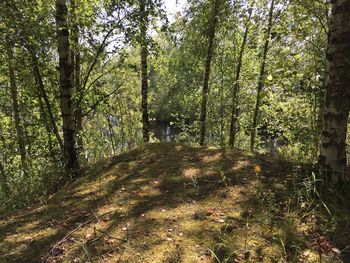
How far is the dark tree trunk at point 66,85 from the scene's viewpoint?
5355 mm

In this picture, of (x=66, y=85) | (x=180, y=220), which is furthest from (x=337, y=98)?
(x=66, y=85)

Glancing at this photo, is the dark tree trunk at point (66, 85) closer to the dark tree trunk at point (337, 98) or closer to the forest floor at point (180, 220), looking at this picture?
the forest floor at point (180, 220)

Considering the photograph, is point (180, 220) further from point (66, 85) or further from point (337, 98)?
point (66, 85)

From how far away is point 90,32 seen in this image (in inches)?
283

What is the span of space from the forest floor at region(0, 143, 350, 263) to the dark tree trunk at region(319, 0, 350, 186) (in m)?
0.49

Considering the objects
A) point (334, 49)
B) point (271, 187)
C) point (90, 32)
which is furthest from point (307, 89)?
point (90, 32)

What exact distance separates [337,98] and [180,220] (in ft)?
7.54

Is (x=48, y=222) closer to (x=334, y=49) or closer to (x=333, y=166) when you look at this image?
(x=333, y=166)

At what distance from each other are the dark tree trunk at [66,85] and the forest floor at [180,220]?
2.97 ft

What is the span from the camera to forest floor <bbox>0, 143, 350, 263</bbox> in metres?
2.82

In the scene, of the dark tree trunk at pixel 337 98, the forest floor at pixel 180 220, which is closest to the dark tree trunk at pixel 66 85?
the forest floor at pixel 180 220

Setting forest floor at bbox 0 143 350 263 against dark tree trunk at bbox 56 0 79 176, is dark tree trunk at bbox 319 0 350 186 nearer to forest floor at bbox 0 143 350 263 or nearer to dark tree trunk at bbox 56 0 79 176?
forest floor at bbox 0 143 350 263

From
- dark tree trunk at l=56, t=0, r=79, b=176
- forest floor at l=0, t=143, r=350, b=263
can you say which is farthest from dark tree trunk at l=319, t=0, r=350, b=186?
dark tree trunk at l=56, t=0, r=79, b=176

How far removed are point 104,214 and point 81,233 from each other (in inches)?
16.5
